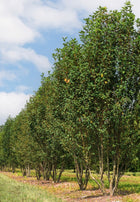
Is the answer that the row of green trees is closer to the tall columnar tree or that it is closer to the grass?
the tall columnar tree

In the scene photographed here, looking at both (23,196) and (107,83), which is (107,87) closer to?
(107,83)

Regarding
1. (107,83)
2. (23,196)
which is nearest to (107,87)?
(107,83)

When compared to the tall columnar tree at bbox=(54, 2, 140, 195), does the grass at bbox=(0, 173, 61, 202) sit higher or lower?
lower

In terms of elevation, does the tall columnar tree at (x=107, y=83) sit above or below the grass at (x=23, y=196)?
above

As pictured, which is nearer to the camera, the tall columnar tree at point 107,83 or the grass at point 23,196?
the grass at point 23,196

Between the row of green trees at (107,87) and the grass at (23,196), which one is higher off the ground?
the row of green trees at (107,87)

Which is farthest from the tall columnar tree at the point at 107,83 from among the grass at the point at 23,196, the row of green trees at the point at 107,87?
the grass at the point at 23,196

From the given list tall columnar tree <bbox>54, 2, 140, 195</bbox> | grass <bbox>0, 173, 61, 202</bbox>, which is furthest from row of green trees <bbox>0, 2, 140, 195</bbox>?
grass <bbox>0, 173, 61, 202</bbox>

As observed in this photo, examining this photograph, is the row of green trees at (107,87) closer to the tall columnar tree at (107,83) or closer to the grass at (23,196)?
the tall columnar tree at (107,83)

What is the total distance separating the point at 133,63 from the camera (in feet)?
49.4

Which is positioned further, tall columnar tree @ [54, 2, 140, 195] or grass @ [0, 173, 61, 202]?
tall columnar tree @ [54, 2, 140, 195]

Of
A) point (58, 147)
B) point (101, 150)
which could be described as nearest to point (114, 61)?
point (101, 150)

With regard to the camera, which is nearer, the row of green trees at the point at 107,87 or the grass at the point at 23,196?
the grass at the point at 23,196

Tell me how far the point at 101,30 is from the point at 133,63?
269 centimetres
